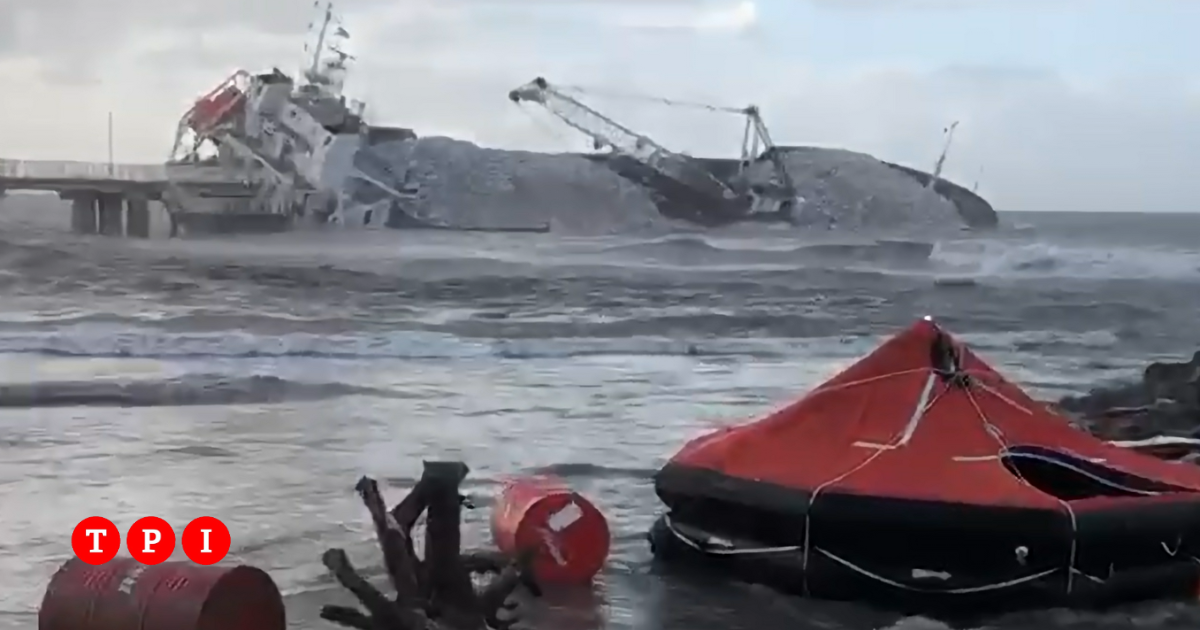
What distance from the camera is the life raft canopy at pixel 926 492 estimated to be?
2.89 metres

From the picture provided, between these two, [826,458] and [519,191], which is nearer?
[826,458]

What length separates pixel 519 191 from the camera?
3467 mm

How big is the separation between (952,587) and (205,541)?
5.24 ft

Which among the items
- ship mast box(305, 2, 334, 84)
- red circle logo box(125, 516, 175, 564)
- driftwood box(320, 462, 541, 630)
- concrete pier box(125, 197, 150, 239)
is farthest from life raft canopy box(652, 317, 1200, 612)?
concrete pier box(125, 197, 150, 239)

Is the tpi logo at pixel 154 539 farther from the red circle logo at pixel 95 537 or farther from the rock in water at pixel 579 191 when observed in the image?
the rock in water at pixel 579 191

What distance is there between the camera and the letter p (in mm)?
3172

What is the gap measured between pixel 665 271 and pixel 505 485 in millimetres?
648

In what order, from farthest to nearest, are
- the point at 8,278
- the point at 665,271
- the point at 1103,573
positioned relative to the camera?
the point at 665,271 → the point at 8,278 → the point at 1103,573

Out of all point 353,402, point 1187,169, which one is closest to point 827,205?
point 1187,169

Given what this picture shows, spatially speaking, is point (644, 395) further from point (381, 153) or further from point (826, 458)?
point (381, 153)

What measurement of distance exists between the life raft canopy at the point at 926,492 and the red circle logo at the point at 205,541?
97 cm

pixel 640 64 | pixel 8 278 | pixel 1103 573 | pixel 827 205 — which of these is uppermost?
pixel 640 64

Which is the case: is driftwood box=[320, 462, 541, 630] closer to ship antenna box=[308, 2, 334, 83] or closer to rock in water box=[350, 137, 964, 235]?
rock in water box=[350, 137, 964, 235]

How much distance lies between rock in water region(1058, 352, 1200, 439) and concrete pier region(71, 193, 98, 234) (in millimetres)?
2361
